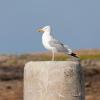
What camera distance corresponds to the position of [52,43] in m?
15.4

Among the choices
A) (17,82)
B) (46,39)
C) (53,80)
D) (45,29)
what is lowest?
(53,80)

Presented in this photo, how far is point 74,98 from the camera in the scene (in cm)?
1362

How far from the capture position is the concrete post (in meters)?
13.5

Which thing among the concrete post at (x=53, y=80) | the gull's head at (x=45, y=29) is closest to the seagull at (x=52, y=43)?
the gull's head at (x=45, y=29)

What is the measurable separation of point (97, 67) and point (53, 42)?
3117cm

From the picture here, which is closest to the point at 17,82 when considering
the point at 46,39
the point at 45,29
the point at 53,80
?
the point at 45,29

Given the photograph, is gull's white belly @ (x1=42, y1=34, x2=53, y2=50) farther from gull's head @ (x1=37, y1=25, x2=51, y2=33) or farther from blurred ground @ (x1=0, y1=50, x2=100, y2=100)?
blurred ground @ (x1=0, y1=50, x2=100, y2=100)

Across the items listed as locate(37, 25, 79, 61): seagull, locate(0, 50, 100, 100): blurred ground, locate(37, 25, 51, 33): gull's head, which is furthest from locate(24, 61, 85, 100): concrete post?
locate(0, 50, 100, 100): blurred ground

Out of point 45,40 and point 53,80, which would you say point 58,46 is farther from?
point 53,80

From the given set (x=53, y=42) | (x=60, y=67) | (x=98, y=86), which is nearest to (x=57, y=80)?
(x=60, y=67)

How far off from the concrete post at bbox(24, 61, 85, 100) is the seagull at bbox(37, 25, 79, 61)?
67.7 inches

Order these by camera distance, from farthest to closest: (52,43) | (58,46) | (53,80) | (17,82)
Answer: (17,82)
(58,46)
(52,43)
(53,80)

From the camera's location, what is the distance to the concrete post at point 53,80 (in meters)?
13.5

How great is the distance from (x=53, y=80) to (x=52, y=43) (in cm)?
200
